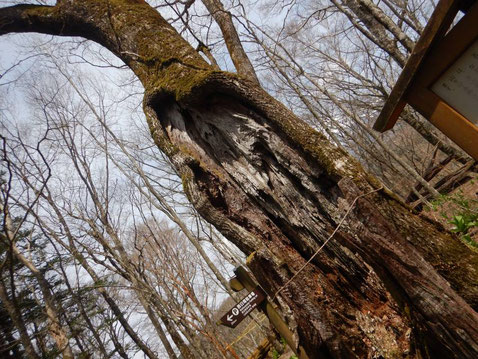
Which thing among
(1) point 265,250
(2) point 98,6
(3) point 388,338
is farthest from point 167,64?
(3) point 388,338

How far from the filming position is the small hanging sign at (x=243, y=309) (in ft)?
6.63

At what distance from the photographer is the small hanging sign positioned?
2020 millimetres

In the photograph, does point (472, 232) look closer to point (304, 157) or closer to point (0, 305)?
point (304, 157)

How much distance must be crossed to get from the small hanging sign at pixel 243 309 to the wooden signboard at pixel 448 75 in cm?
160

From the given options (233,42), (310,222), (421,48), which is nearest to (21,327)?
(310,222)

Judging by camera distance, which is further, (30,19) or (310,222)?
(30,19)

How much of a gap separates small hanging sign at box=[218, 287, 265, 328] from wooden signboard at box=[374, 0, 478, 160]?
160cm

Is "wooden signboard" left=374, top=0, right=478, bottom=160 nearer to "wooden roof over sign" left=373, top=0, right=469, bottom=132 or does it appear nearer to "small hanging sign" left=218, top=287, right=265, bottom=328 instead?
"wooden roof over sign" left=373, top=0, right=469, bottom=132

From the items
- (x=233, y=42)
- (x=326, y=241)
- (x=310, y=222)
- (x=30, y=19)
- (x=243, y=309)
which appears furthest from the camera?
(x=233, y=42)

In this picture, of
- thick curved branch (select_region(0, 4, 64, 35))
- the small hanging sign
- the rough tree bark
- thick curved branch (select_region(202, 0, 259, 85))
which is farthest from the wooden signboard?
thick curved branch (select_region(0, 4, 64, 35))

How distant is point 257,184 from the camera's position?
179 centimetres

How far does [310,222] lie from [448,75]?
106cm

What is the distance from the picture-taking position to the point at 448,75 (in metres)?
1.34

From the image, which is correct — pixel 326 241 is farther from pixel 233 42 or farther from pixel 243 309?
pixel 233 42
